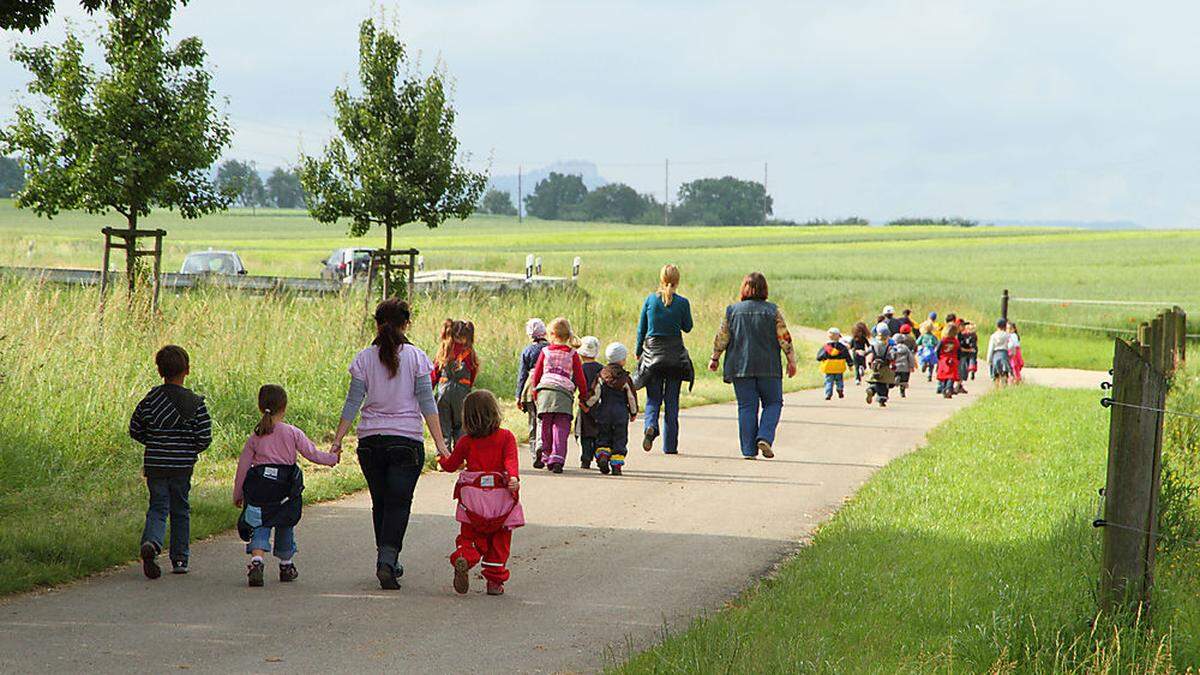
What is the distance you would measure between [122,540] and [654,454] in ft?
23.1

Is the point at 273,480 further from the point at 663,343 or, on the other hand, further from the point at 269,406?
the point at 663,343

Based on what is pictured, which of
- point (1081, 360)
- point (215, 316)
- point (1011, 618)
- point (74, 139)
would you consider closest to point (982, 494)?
point (1011, 618)

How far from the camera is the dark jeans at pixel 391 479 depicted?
27.2 ft

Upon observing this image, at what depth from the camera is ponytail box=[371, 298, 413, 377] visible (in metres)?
8.47

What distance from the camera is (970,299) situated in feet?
170

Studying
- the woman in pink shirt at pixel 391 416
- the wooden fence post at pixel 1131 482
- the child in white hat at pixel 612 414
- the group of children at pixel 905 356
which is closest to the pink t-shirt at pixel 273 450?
the woman in pink shirt at pixel 391 416

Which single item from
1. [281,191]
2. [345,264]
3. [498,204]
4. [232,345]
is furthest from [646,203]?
[232,345]

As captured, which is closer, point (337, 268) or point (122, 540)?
point (122, 540)

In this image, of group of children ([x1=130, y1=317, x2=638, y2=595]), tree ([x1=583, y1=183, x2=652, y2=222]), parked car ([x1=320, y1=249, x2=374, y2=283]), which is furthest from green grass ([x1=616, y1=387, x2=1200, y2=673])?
tree ([x1=583, y1=183, x2=652, y2=222])

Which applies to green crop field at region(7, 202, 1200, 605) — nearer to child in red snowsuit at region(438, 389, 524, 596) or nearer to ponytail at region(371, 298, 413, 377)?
ponytail at region(371, 298, 413, 377)

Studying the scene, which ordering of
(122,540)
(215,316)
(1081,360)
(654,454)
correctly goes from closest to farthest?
(122,540) → (654,454) → (215,316) → (1081,360)

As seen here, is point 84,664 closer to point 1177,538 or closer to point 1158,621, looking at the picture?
point 1158,621

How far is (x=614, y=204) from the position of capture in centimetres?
19212

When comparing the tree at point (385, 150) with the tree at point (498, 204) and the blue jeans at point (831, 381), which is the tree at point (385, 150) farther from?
the tree at point (498, 204)
